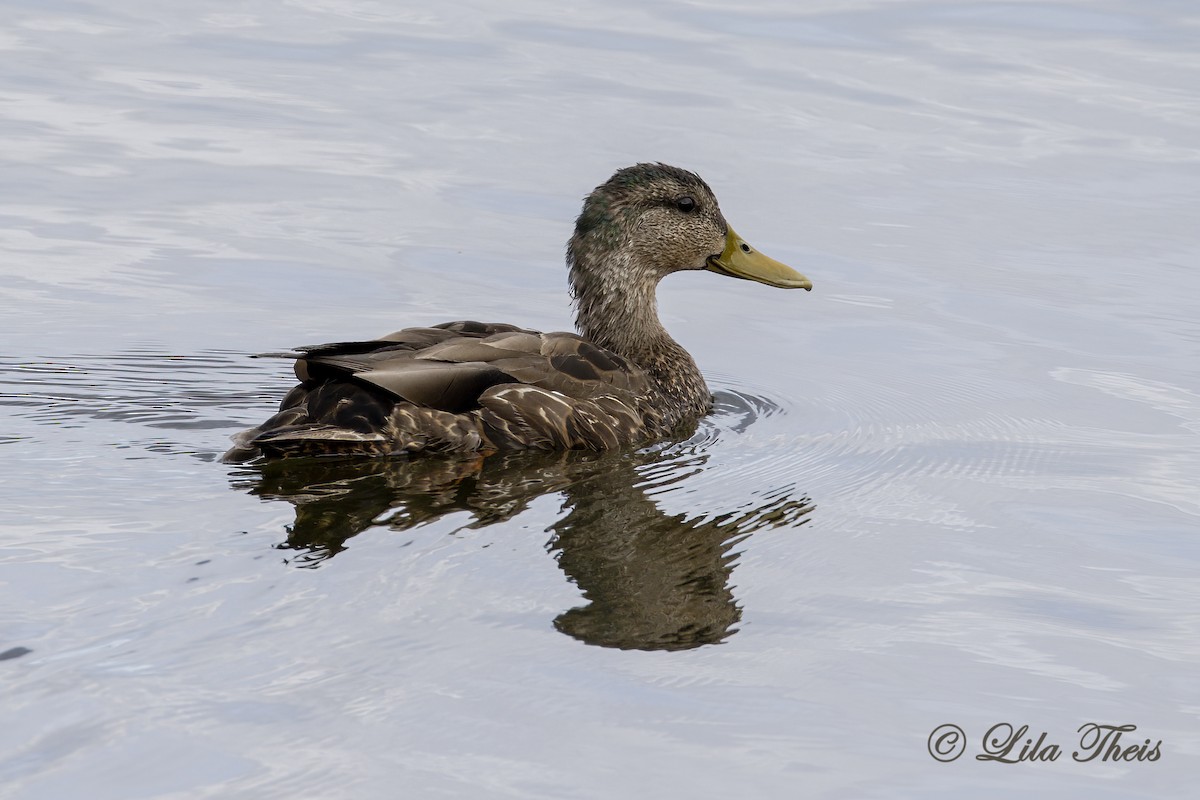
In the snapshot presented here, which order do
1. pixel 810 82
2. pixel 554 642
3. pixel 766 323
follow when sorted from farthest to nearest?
pixel 810 82 → pixel 766 323 → pixel 554 642

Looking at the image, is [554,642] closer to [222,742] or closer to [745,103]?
[222,742]

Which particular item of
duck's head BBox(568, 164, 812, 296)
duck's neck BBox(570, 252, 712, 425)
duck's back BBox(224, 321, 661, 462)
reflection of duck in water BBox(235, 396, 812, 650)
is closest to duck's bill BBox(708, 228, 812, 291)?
duck's head BBox(568, 164, 812, 296)

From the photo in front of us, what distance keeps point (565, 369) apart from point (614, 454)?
0.55 m

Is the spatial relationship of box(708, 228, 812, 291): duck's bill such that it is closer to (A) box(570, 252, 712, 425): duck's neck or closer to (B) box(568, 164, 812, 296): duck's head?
(B) box(568, 164, 812, 296): duck's head

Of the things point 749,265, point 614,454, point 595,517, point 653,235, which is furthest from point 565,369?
point 749,265

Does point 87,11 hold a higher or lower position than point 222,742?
higher

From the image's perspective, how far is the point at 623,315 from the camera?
10.7 metres

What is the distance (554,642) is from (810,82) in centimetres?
1196

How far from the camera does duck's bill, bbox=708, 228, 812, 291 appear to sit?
11.1m

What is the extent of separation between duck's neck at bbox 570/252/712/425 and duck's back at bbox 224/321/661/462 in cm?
82

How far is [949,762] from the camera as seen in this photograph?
5762 mm

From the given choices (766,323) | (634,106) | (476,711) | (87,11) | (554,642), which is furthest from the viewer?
(87,11)

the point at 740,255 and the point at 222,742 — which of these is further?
the point at 740,255

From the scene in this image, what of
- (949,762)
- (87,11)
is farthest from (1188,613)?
(87,11)
